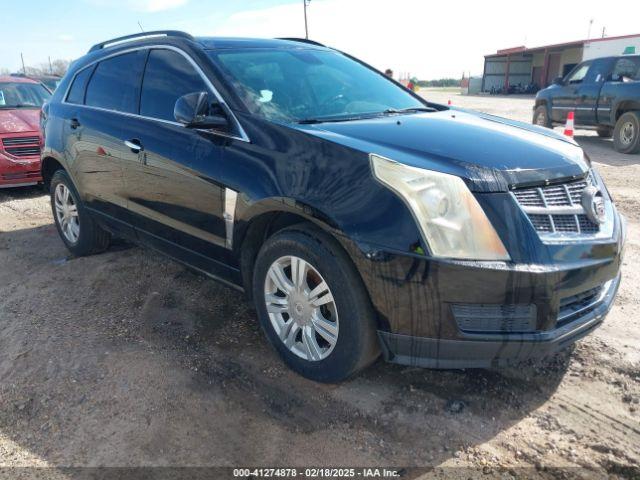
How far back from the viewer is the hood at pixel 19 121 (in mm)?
7653

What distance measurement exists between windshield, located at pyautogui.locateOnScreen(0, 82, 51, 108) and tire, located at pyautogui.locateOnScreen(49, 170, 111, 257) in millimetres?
4606

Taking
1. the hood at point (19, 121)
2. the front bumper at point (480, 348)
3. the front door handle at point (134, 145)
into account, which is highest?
the front door handle at point (134, 145)

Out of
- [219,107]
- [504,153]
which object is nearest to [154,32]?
[219,107]

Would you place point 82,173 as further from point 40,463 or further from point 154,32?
point 40,463

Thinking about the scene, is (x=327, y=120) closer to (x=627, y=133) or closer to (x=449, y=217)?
(x=449, y=217)

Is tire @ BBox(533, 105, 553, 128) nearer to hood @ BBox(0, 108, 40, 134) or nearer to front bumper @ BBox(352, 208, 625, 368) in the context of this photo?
hood @ BBox(0, 108, 40, 134)

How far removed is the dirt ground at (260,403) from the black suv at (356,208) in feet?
1.03

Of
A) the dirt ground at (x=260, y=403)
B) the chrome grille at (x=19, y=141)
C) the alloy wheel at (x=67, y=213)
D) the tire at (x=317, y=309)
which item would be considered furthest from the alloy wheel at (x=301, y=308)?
the chrome grille at (x=19, y=141)

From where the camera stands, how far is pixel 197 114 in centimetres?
295

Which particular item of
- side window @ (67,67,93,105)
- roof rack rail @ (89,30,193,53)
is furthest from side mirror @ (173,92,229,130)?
side window @ (67,67,93,105)

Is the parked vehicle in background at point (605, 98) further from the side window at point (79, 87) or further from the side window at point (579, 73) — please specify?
the side window at point (79, 87)

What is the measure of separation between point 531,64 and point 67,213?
48.9m

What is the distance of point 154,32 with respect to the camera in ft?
12.4

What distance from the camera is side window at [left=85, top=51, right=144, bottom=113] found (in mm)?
3822
